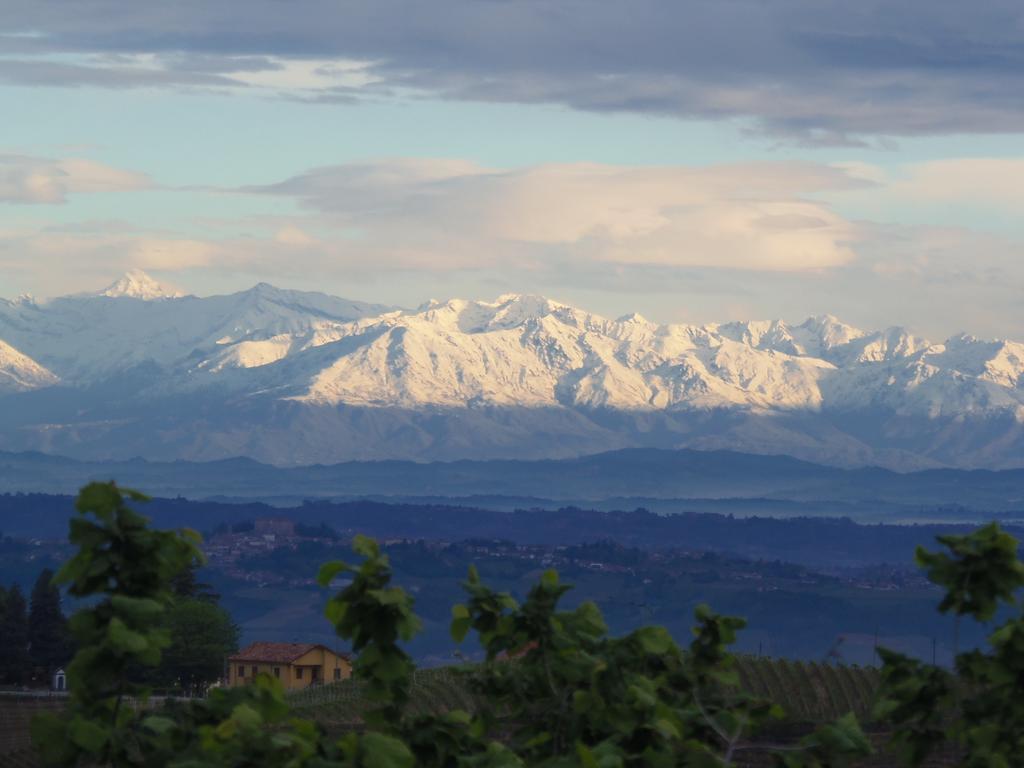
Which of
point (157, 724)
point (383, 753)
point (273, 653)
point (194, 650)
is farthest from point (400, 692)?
point (273, 653)

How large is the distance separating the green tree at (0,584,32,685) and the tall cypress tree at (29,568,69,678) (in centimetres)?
58

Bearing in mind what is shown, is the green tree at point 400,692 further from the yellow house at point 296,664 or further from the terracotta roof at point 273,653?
the yellow house at point 296,664

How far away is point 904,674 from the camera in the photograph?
21875 millimetres

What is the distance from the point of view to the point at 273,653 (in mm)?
145250

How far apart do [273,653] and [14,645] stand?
1834 centimetres

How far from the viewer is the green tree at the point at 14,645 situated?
462 feet

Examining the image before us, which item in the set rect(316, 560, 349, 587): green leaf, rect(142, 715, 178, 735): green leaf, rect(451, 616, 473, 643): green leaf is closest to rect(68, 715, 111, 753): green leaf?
rect(142, 715, 178, 735): green leaf

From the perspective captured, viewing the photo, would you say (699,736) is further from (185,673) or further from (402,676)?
(185,673)

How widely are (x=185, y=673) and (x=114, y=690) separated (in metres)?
129

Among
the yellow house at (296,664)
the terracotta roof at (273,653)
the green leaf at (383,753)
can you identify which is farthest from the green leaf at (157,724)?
the yellow house at (296,664)

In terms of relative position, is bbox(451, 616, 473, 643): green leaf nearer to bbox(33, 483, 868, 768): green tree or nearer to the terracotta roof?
bbox(33, 483, 868, 768): green tree

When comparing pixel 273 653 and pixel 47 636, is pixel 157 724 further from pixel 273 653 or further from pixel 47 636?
pixel 47 636

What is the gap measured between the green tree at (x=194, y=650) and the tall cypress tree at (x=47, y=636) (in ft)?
28.2

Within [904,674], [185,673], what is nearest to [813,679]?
[185,673]
